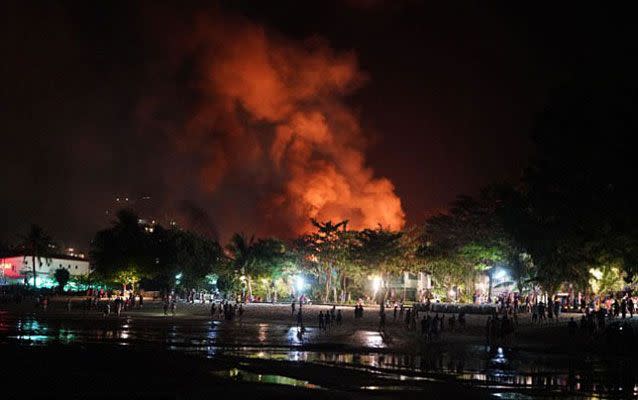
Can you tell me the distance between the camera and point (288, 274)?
275ft

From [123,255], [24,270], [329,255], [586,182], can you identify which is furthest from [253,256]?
[24,270]

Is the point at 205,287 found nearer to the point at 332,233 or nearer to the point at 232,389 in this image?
the point at 332,233

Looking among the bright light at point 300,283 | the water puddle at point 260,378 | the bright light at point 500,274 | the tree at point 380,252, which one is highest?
the tree at point 380,252

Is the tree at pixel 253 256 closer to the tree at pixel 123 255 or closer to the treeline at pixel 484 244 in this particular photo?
the treeline at pixel 484 244

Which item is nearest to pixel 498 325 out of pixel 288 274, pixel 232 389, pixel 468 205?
pixel 232 389

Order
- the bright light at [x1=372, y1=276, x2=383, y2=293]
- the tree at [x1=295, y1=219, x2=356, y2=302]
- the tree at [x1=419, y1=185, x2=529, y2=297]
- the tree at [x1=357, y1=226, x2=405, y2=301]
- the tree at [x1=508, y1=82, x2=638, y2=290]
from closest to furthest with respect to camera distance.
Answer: the tree at [x1=508, y1=82, x2=638, y2=290], the tree at [x1=419, y1=185, x2=529, y2=297], the tree at [x1=357, y1=226, x2=405, y2=301], the tree at [x1=295, y1=219, x2=356, y2=302], the bright light at [x1=372, y1=276, x2=383, y2=293]

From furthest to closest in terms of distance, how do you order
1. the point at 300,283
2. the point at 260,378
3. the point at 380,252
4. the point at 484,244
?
the point at 300,283, the point at 380,252, the point at 484,244, the point at 260,378

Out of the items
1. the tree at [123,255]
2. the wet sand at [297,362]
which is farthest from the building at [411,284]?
the wet sand at [297,362]

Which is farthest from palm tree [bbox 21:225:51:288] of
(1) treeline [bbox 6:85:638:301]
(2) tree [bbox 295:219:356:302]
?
(2) tree [bbox 295:219:356:302]

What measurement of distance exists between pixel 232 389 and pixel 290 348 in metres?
12.9

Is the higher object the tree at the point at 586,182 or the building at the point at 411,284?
the tree at the point at 586,182

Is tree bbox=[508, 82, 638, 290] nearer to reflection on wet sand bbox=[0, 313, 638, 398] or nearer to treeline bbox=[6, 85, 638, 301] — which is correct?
treeline bbox=[6, 85, 638, 301]

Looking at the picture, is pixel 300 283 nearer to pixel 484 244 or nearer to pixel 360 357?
pixel 484 244

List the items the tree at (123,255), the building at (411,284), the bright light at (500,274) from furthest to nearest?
the building at (411,284), the tree at (123,255), the bright light at (500,274)
